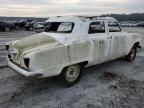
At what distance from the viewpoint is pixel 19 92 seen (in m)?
4.64

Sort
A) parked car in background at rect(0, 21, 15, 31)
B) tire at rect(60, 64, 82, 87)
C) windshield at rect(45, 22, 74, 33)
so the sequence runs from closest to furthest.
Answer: tire at rect(60, 64, 82, 87) → windshield at rect(45, 22, 74, 33) → parked car in background at rect(0, 21, 15, 31)

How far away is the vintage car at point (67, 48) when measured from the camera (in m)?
4.20

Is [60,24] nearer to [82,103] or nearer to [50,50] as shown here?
[50,50]

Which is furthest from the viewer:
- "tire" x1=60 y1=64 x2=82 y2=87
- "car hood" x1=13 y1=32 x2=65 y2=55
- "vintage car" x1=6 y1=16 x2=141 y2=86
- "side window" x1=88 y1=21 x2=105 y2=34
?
"side window" x1=88 y1=21 x2=105 y2=34

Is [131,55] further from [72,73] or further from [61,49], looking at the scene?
[61,49]

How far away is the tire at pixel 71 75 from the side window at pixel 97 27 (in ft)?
3.77

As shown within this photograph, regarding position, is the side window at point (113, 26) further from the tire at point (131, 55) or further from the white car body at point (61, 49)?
the tire at point (131, 55)

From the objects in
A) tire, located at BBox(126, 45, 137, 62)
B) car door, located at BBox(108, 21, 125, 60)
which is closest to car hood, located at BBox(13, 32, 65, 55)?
car door, located at BBox(108, 21, 125, 60)

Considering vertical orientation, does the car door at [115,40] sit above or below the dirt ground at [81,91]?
above

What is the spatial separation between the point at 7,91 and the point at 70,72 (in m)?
1.66

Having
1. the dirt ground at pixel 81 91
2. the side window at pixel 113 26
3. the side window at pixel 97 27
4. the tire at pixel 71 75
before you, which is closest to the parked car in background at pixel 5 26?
the dirt ground at pixel 81 91

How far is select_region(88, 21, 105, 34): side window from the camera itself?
5.47m

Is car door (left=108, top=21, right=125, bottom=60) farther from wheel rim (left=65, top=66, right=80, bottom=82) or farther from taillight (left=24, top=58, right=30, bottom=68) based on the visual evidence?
taillight (left=24, top=58, right=30, bottom=68)

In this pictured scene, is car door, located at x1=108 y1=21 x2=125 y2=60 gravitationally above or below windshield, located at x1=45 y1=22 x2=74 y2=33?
below
